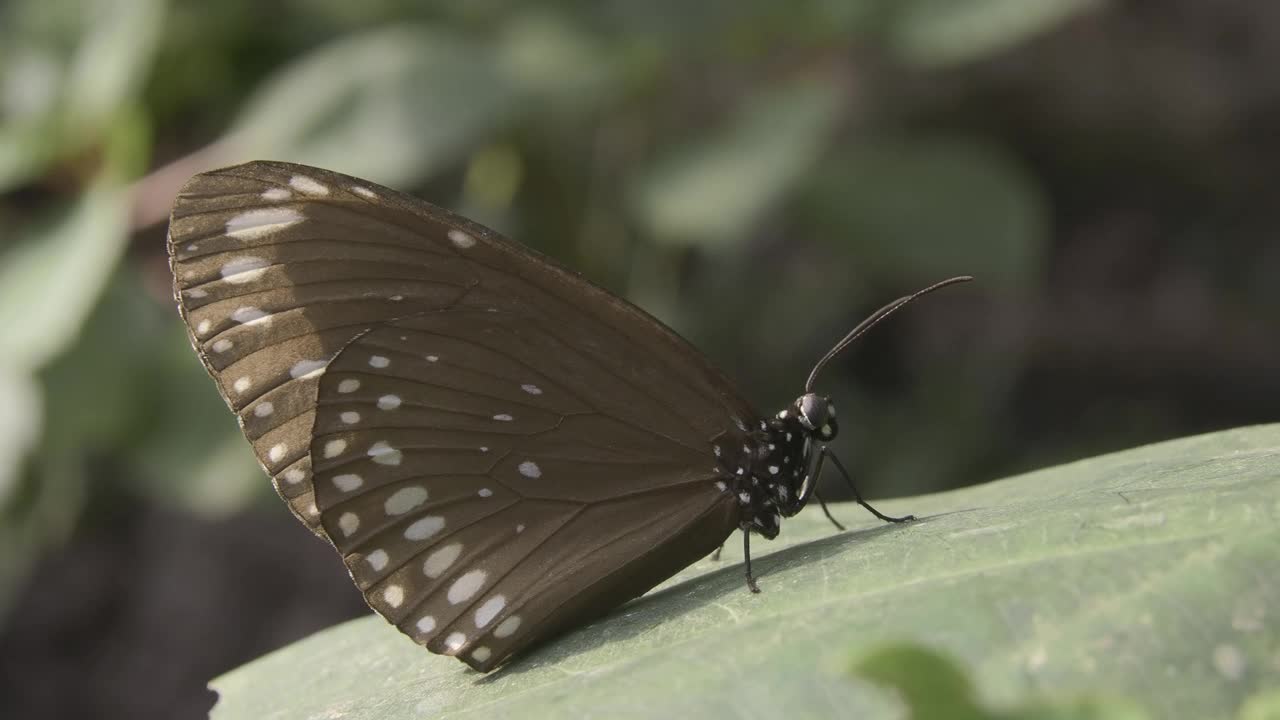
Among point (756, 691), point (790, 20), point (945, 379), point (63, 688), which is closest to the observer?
point (756, 691)

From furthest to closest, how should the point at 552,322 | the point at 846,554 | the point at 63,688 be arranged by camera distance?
the point at 63,688 → the point at 552,322 → the point at 846,554

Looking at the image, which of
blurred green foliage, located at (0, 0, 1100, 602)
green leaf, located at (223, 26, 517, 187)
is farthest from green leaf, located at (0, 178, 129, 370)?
green leaf, located at (223, 26, 517, 187)

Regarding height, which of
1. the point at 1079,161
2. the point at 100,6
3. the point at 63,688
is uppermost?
the point at 100,6

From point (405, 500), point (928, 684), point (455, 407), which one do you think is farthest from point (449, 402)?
point (928, 684)

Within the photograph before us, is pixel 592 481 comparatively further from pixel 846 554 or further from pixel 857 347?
pixel 857 347

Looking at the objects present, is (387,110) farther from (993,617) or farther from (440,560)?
(993,617)

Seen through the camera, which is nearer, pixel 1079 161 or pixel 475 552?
pixel 475 552

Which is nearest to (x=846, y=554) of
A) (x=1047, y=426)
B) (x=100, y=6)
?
(x=100, y=6)
